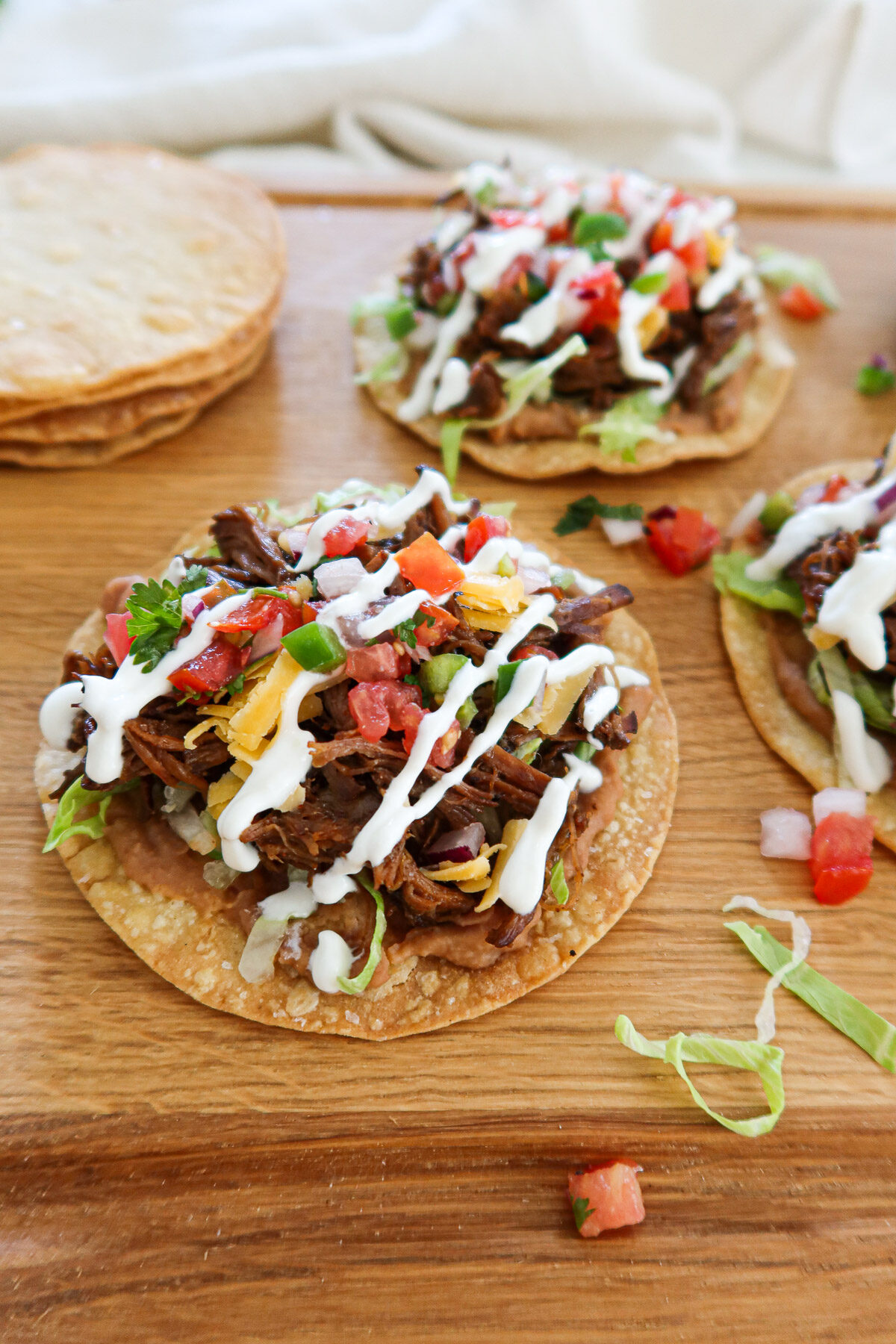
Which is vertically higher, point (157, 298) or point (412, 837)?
point (157, 298)

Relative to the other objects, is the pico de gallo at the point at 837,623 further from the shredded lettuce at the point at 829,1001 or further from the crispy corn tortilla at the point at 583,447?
the crispy corn tortilla at the point at 583,447

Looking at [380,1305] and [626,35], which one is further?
[626,35]

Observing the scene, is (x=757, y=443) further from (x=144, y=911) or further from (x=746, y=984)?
(x=144, y=911)

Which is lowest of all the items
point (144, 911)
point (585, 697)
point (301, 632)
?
point (144, 911)

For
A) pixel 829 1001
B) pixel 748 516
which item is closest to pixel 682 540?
pixel 748 516

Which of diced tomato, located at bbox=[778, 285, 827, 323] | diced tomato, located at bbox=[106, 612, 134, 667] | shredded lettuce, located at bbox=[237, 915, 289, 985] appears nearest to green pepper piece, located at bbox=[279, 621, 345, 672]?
diced tomato, located at bbox=[106, 612, 134, 667]

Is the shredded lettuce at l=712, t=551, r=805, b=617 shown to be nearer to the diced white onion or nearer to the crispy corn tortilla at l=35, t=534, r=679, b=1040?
the diced white onion

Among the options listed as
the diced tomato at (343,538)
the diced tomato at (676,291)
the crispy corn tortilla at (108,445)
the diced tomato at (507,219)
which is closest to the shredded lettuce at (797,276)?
the diced tomato at (676,291)

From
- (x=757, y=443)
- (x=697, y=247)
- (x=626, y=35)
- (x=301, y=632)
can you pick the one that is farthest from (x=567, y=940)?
(x=626, y=35)

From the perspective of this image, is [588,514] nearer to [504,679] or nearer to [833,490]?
[833,490]
